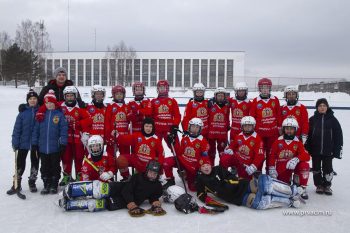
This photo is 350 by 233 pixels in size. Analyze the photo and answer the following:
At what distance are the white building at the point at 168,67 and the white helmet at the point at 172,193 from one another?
39787 millimetres

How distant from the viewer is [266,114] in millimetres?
4609

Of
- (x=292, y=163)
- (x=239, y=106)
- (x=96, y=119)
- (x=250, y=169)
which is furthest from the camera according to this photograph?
(x=239, y=106)

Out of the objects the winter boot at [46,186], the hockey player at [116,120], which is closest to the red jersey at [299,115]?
the hockey player at [116,120]

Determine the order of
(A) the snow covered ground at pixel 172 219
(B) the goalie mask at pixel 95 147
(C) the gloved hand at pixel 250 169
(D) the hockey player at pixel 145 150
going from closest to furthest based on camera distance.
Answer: (A) the snow covered ground at pixel 172 219 < (B) the goalie mask at pixel 95 147 < (C) the gloved hand at pixel 250 169 < (D) the hockey player at pixel 145 150

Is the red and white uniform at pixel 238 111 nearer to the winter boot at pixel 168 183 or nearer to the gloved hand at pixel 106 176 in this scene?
the winter boot at pixel 168 183

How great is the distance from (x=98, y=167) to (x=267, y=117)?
247 centimetres

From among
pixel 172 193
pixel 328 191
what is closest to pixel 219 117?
pixel 172 193

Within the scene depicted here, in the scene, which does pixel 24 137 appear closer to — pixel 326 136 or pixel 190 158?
pixel 190 158

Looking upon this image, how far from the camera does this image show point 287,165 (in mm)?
3996

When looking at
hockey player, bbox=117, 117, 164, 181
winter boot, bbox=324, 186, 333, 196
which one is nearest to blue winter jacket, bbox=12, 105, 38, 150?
hockey player, bbox=117, 117, 164, 181

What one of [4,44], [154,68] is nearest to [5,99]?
[4,44]

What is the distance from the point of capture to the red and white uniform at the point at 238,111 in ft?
15.9

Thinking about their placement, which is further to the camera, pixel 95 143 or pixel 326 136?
pixel 326 136

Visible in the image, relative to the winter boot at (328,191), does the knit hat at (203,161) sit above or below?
above
